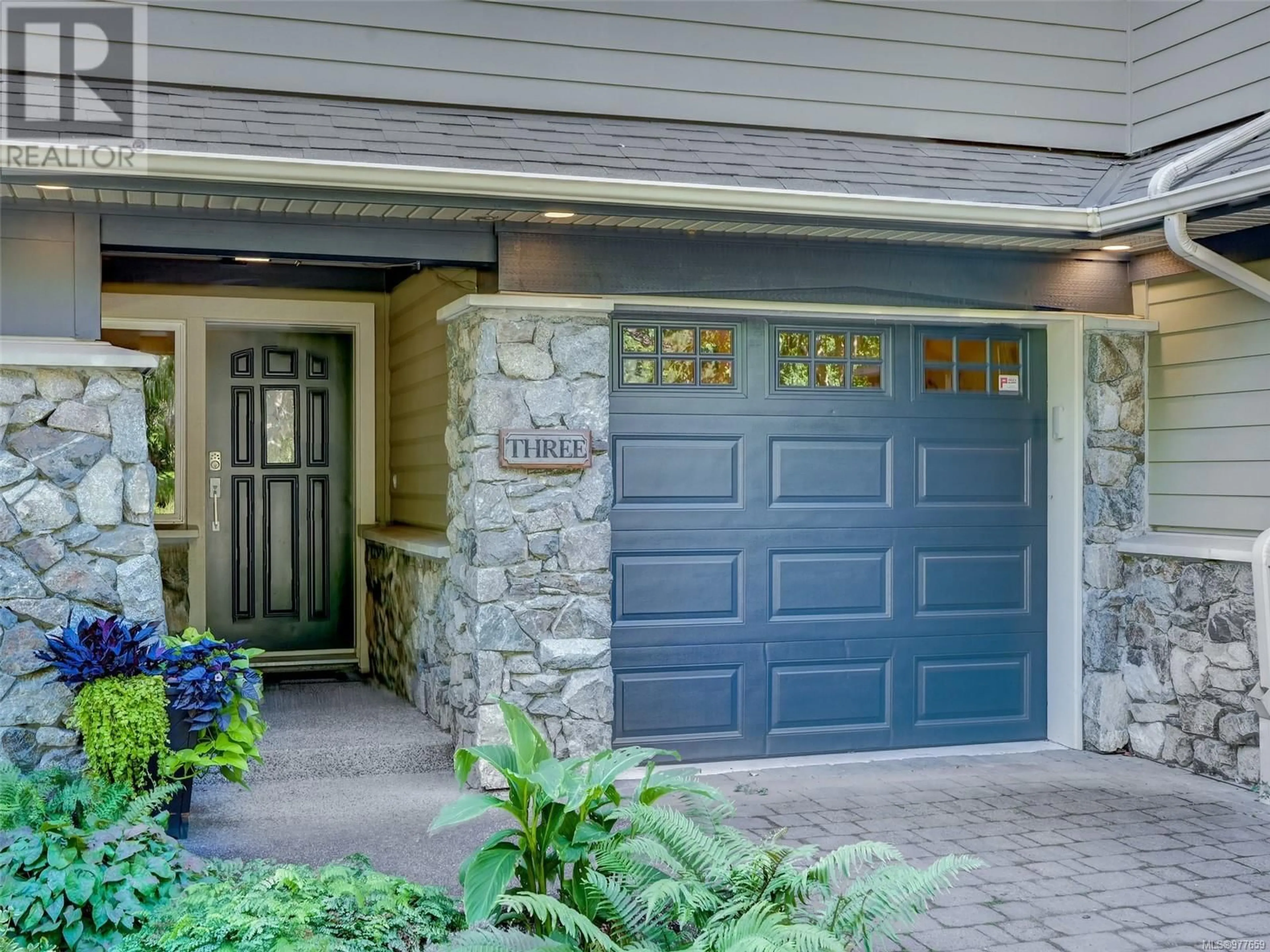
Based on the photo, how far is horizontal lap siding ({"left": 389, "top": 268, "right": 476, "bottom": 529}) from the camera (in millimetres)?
6055

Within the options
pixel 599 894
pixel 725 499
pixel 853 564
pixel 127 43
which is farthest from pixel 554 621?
pixel 127 43

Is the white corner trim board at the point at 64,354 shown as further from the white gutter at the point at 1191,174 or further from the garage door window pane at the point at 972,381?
the white gutter at the point at 1191,174

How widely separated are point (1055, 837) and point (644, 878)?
2.00 meters

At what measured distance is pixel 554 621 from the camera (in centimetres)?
514

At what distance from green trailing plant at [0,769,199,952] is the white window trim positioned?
303cm

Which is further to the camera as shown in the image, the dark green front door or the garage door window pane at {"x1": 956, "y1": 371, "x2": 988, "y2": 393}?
the dark green front door

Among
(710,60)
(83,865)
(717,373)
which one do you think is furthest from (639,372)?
(83,865)

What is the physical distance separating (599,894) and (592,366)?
2507 mm

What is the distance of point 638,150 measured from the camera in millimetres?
5086

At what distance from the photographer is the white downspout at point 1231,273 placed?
496 cm

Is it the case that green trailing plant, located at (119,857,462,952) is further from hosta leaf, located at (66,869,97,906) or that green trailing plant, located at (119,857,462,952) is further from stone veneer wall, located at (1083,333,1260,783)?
stone veneer wall, located at (1083,333,1260,783)

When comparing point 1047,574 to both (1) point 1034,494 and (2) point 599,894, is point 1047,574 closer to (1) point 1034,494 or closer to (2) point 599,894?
(1) point 1034,494

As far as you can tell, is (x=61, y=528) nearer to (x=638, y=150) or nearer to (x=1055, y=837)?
(x=638, y=150)

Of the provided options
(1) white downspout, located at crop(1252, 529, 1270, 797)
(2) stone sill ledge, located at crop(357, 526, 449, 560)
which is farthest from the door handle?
(1) white downspout, located at crop(1252, 529, 1270, 797)
